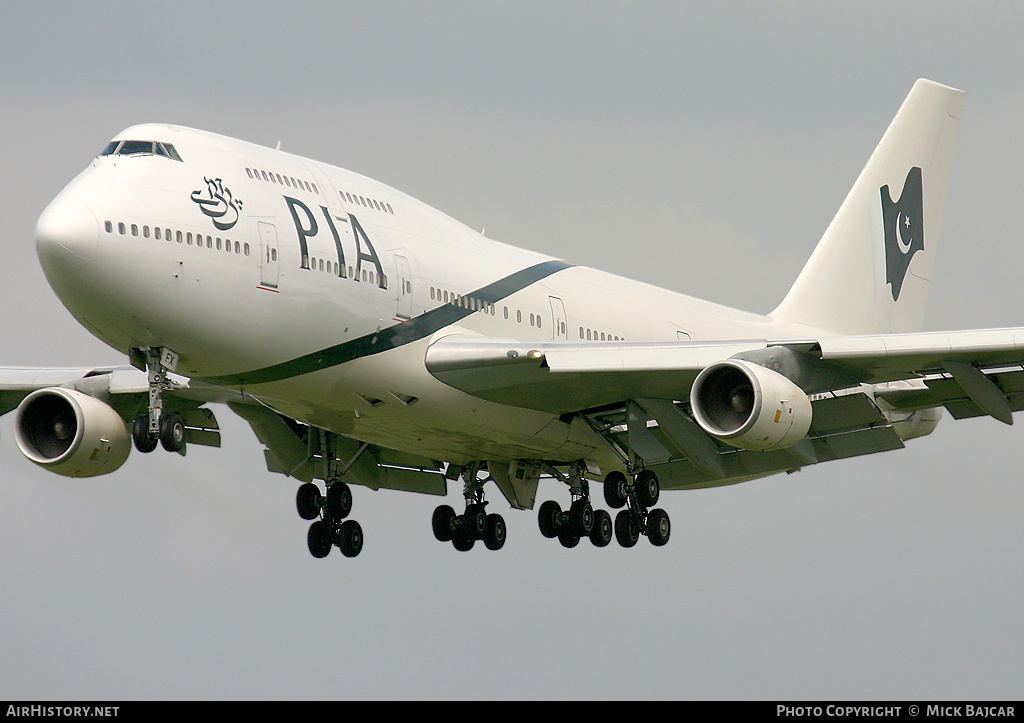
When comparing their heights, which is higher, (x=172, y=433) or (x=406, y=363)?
(x=406, y=363)

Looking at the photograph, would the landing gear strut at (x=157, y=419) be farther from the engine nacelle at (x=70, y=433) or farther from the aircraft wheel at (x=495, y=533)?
the aircraft wheel at (x=495, y=533)

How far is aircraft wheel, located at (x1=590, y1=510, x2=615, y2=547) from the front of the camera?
105 ft

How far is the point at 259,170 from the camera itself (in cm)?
2428

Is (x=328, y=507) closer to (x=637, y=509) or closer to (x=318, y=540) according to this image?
(x=318, y=540)

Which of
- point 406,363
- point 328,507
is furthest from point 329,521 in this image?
point 406,363

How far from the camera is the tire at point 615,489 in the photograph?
2958 centimetres

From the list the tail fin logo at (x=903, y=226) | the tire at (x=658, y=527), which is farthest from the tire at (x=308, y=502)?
the tail fin logo at (x=903, y=226)

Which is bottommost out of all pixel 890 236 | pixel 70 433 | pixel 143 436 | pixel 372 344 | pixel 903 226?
pixel 143 436

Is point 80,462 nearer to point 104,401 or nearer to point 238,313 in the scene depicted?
point 104,401

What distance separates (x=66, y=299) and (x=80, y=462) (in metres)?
6.55

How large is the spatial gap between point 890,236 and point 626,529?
1386cm

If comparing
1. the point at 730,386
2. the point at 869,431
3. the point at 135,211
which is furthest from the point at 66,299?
the point at 869,431

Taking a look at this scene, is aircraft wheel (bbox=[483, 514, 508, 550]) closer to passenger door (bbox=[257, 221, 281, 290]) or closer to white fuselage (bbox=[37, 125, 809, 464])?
white fuselage (bbox=[37, 125, 809, 464])

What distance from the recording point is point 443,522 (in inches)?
1284
